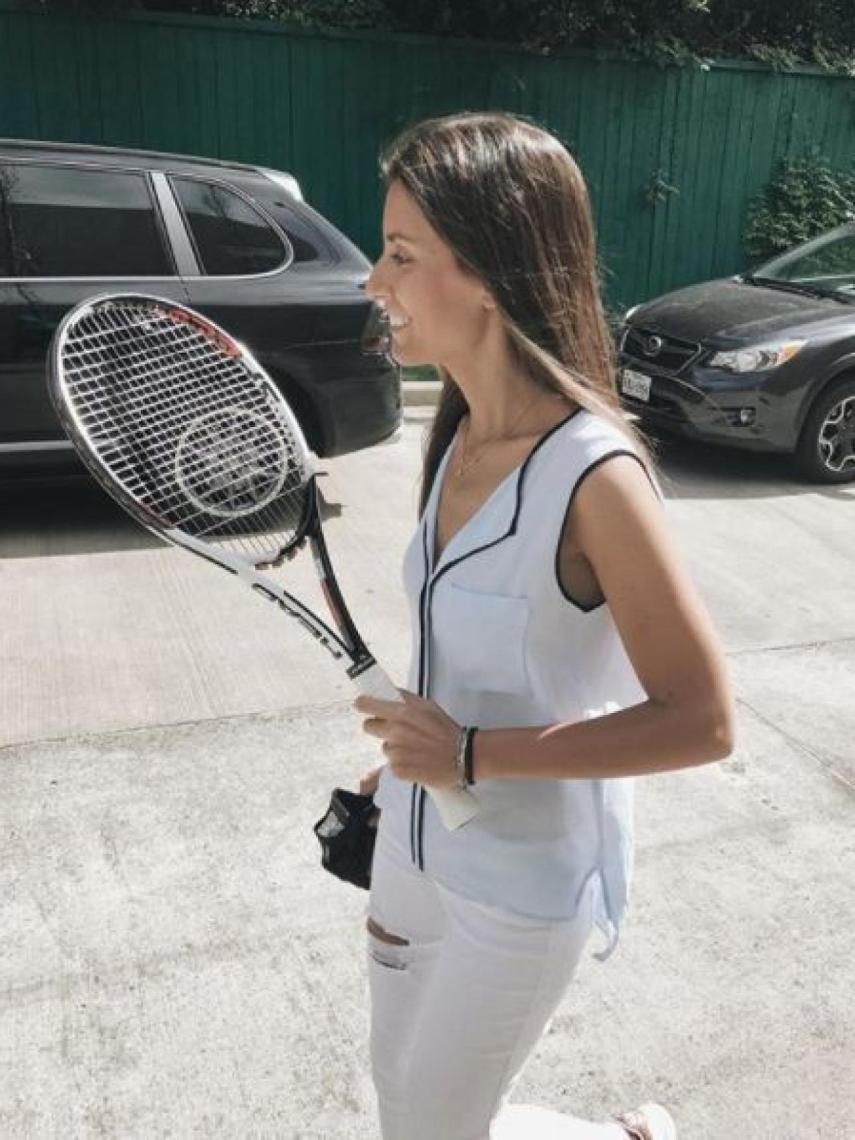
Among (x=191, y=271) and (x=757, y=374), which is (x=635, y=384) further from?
(x=191, y=271)

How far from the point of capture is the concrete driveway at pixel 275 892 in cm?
244

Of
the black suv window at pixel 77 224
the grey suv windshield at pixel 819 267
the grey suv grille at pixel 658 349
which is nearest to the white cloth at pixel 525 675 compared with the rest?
the black suv window at pixel 77 224

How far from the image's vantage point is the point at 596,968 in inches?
111

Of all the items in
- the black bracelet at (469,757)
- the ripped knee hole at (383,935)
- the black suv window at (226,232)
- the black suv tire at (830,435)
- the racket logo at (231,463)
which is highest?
the racket logo at (231,463)

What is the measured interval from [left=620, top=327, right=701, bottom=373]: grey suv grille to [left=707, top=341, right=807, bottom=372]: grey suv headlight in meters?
0.24

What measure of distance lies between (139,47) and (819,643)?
7.26 m

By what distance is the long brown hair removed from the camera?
1.40m

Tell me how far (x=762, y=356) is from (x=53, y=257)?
400cm

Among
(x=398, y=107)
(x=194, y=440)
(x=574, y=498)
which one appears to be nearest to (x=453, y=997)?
(x=574, y=498)

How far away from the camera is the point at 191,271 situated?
5.66 metres

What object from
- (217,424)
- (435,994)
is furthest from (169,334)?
(435,994)

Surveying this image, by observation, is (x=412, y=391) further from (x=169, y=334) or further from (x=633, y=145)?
(x=169, y=334)

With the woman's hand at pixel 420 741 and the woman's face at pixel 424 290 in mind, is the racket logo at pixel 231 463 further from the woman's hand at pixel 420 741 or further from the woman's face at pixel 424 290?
the woman's hand at pixel 420 741

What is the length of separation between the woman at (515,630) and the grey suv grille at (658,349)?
18.7ft
